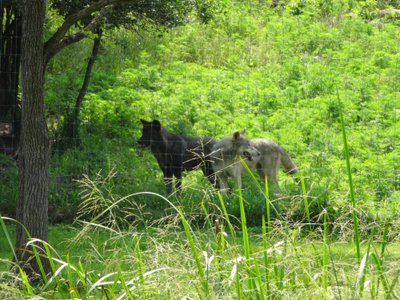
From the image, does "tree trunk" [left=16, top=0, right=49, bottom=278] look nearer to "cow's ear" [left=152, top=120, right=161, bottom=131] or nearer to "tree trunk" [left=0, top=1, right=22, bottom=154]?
"cow's ear" [left=152, top=120, right=161, bottom=131]

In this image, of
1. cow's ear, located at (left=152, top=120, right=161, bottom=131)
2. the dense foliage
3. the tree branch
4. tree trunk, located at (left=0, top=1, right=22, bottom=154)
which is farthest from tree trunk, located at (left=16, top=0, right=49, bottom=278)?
tree trunk, located at (left=0, top=1, right=22, bottom=154)

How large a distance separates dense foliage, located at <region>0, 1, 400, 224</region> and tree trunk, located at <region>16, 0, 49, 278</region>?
2494 millimetres

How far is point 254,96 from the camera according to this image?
17.7 m

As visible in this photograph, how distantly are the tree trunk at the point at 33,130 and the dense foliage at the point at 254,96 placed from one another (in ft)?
8.18

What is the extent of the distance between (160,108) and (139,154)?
2.30 meters

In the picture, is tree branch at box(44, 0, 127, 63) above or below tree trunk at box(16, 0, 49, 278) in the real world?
above

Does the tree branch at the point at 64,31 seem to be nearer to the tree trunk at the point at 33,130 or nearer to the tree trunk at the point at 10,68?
the tree trunk at the point at 33,130

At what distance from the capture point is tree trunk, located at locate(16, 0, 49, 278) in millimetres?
7906

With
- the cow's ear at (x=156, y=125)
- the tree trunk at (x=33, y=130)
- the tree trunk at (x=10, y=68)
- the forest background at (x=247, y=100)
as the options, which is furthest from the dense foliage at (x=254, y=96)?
the tree trunk at (x=33, y=130)

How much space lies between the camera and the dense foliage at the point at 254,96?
42.3 feet

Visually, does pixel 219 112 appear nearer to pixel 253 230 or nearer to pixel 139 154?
pixel 139 154

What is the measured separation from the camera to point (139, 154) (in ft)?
48.1

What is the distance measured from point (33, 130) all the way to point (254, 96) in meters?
10.2

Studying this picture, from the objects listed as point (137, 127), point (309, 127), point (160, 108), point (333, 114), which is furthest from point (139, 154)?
point (333, 114)
